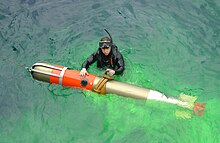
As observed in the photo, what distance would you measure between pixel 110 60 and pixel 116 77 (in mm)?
561

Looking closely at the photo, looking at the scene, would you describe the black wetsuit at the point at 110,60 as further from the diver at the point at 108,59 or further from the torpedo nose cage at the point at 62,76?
the torpedo nose cage at the point at 62,76

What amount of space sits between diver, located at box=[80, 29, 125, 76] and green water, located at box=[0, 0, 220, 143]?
0.40 metres

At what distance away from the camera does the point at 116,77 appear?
30.7 ft

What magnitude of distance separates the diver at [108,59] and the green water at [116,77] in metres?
0.40

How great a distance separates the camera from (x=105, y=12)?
39.4ft

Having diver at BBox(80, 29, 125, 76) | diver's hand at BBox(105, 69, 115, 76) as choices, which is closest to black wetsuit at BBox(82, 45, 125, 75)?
diver at BBox(80, 29, 125, 76)

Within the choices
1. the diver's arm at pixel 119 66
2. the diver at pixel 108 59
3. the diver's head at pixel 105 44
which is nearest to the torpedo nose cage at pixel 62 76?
the diver at pixel 108 59

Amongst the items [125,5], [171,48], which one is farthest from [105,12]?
[171,48]

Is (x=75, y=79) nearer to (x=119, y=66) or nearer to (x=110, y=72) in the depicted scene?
(x=110, y=72)

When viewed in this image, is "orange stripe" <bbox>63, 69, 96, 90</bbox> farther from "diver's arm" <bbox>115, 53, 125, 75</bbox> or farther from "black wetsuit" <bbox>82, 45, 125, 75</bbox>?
"diver's arm" <bbox>115, 53, 125, 75</bbox>

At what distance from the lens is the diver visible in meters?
8.62

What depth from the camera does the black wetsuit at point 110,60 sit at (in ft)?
29.3

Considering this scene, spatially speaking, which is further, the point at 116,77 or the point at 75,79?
the point at 116,77

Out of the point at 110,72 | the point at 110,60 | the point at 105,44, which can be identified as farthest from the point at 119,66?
the point at 105,44
